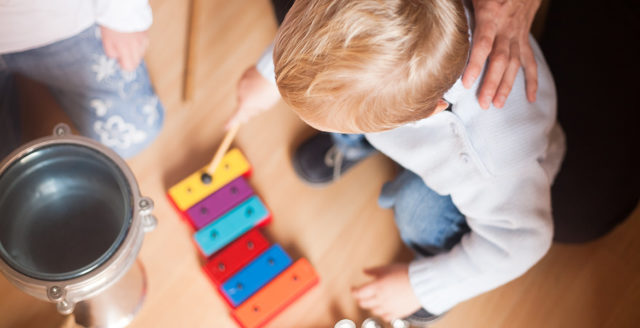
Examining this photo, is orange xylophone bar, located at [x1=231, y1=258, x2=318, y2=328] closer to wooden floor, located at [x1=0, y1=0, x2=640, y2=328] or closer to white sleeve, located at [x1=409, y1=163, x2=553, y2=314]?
wooden floor, located at [x1=0, y1=0, x2=640, y2=328]

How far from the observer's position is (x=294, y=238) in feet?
3.13

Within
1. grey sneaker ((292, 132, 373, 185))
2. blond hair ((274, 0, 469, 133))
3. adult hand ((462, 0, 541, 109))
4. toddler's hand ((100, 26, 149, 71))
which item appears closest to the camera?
blond hair ((274, 0, 469, 133))

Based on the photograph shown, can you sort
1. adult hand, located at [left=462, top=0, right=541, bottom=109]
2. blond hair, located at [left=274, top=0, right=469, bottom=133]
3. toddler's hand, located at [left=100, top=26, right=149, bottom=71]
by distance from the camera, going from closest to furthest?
blond hair, located at [left=274, top=0, right=469, bottom=133] → adult hand, located at [left=462, top=0, right=541, bottom=109] → toddler's hand, located at [left=100, top=26, right=149, bottom=71]

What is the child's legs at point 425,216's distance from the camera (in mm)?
868

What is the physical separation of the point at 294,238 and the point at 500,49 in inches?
17.6

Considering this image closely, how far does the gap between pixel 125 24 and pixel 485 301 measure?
2.32 ft

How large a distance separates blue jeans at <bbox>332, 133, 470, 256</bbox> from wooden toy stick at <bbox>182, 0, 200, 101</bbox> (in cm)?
29

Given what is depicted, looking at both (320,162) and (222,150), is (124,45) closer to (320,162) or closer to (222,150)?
(222,150)

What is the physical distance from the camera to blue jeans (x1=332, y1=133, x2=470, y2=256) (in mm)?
869

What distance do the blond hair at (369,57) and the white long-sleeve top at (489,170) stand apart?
0.12 m

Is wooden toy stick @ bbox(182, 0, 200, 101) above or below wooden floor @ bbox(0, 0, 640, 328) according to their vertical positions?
above

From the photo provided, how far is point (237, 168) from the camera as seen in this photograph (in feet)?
3.07

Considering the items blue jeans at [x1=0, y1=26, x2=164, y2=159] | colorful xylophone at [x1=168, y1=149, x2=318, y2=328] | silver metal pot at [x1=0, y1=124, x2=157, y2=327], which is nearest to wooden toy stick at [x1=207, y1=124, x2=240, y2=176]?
colorful xylophone at [x1=168, y1=149, x2=318, y2=328]

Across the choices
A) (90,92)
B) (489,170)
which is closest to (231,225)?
(90,92)
